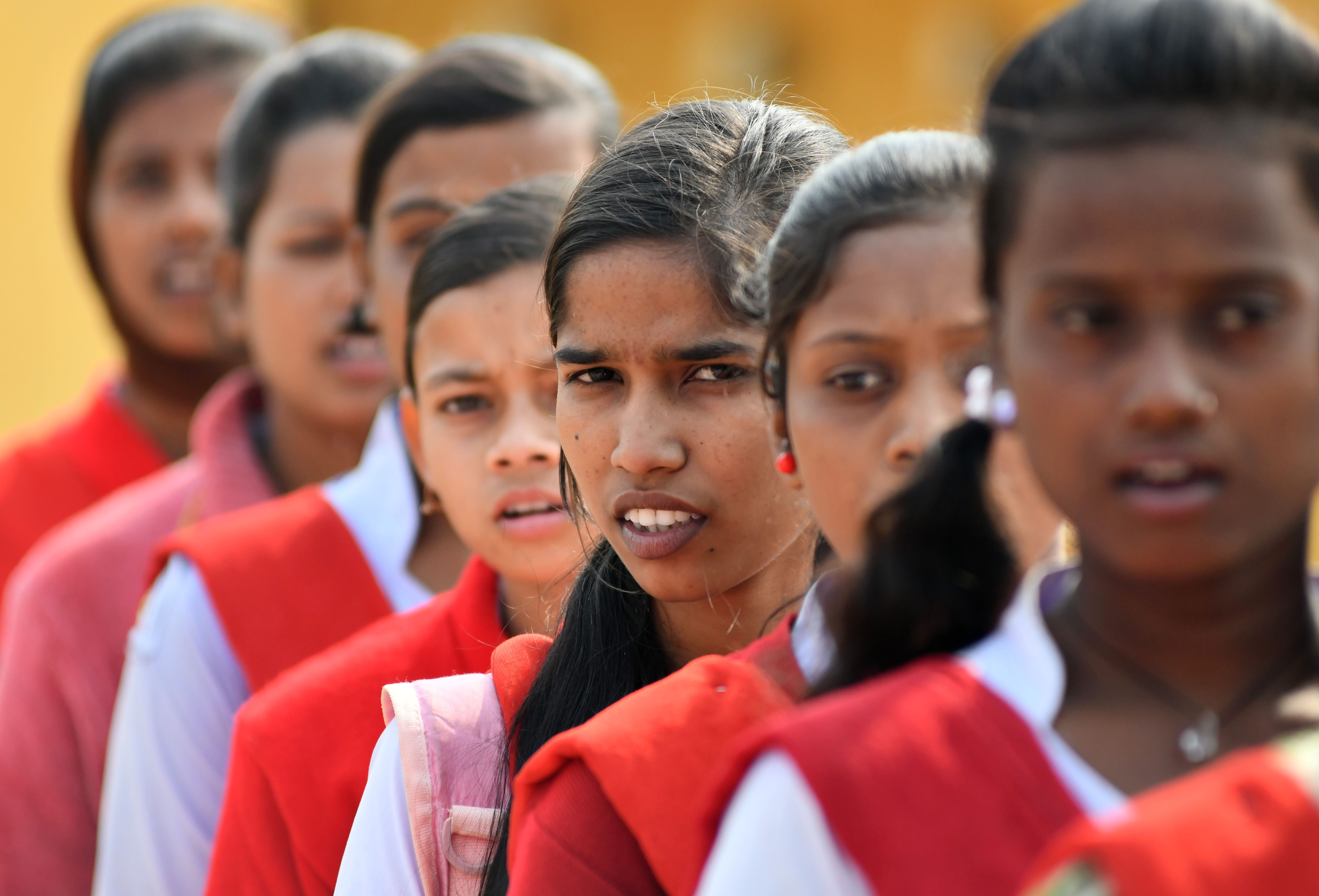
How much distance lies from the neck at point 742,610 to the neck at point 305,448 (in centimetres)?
138

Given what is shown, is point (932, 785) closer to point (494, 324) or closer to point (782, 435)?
point (782, 435)

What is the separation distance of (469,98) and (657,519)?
1.18 meters

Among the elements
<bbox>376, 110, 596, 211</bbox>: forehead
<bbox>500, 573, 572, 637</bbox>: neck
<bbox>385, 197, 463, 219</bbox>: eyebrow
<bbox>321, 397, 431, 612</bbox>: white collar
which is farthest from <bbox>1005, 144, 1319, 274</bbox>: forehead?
<bbox>385, 197, 463, 219</bbox>: eyebrow

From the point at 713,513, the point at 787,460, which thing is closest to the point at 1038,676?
the point at 787,460

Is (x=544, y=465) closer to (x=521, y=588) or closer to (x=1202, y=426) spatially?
(x=521, y=588)

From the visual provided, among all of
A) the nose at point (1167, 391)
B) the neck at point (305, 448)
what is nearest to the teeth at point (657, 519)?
the nose at point (1167, 391)

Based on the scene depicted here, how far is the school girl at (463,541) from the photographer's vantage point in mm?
1887

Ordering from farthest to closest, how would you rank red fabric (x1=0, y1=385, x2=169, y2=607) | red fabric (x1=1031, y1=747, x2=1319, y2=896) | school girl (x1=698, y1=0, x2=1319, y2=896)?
red fabric (x1=0, y1=385, x2=169, y2=607), school girl (x1=698, y1=0, x2=1319, y2=896), red fabric (x1=1031, y1=747, x2=1319, y2=896)

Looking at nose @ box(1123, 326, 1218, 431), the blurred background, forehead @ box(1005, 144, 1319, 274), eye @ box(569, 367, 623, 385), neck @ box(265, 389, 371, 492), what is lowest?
the blurred background

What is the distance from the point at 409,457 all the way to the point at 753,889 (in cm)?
152

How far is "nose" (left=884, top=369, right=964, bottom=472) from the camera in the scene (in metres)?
1.39

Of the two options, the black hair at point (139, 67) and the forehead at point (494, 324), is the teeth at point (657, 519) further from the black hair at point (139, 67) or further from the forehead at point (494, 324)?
the black hair at point (139, 67)

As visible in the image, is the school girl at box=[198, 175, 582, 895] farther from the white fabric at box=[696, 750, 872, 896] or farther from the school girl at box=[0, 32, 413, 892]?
the white fabric at box=[696, 750, 872, 896]

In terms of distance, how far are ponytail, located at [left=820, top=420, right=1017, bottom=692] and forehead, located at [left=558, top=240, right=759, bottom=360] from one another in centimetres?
56
